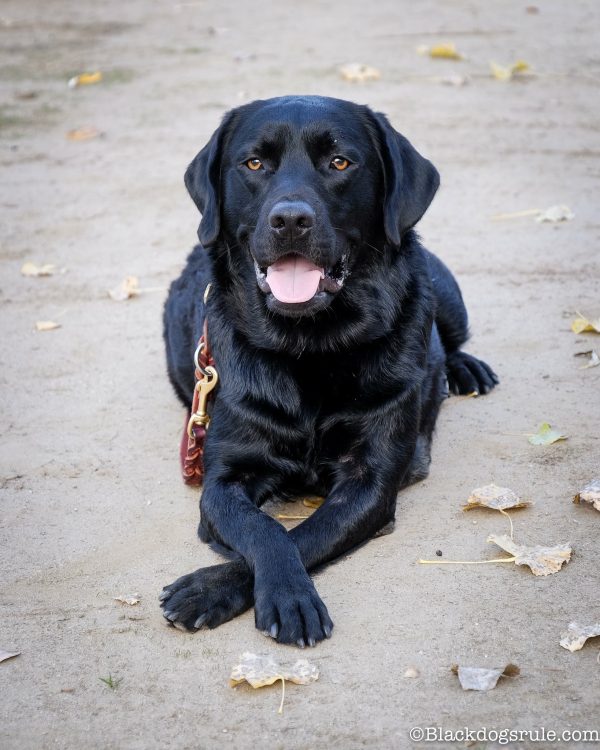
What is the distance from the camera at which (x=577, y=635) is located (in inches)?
116

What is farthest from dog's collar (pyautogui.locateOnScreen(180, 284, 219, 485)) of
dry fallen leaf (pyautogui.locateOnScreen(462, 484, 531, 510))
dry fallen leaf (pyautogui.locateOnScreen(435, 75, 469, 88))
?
dry fallen leaf (pyautogui.locateOnScreen(435, 75, 469, 88))

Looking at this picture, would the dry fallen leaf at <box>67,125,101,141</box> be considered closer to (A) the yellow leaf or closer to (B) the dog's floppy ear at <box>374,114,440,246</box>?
(A) the yellow leaf

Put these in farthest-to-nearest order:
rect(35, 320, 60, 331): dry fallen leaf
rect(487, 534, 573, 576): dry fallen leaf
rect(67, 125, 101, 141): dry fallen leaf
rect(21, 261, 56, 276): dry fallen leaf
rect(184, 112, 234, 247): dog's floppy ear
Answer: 1. rect(67, 125, 101, 141): dry fallen leaf
2. rect(21, 261, 56, 276): dry fallen leaf
3. rect(35, 320, 60, 331): dry fallen leaf
4. rect(184, 112, 234, 247): dog's floppy ear
5. rect(487, 534, 573, 576): dry fallen leaf

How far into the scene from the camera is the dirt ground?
2811 millimetres

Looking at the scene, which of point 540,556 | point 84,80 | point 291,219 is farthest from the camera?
point 84,80

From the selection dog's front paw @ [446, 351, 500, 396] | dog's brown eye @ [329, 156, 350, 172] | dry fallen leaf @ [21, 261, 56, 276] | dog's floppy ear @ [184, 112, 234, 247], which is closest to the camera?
dog's brown eye @ [329, 156, 350, 172]

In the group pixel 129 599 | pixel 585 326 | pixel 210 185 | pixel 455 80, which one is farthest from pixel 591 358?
pixel 455 80

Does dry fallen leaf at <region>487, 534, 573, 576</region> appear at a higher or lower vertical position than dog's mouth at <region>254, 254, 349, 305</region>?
lower

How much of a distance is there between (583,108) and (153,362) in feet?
16.7

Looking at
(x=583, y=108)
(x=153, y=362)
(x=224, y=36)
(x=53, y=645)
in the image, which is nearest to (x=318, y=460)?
(x=53, y=645)

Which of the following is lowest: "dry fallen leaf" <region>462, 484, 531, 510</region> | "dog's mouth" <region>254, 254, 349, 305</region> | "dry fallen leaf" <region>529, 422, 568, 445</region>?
"dry fallen leaf" <region>529, 422, 568, 445</region>

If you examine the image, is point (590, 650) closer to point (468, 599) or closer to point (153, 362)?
point (468, 599)

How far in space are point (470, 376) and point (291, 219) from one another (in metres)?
1.66

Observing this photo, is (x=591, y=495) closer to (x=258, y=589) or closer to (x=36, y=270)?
(x=258, y=589)
